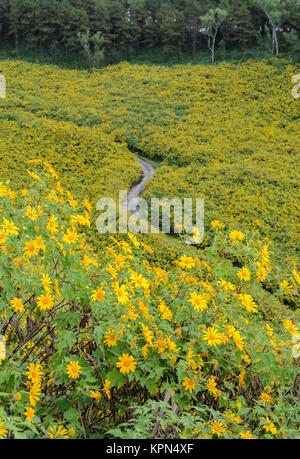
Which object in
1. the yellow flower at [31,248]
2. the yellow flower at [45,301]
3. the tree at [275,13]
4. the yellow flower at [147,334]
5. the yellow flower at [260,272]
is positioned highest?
the tree at [275,13]

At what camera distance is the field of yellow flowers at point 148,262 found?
2416 millimetres

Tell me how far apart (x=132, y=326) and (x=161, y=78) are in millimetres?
40811

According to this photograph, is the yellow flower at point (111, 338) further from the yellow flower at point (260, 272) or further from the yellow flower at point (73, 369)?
the yellow flower at point (260, 272)

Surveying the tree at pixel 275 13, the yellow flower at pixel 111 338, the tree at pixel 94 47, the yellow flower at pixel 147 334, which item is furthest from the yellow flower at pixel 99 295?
the tree at pixel 94 47

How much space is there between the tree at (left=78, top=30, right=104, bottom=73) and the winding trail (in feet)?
76.2

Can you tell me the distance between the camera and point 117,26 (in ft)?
157

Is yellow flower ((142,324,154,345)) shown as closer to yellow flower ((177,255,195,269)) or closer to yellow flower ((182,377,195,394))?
yellow flower ((182,377,195,394))

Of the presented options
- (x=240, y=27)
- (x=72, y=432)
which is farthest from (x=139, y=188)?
(x=240, y=27)

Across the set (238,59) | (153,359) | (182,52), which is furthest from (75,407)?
(182,52)

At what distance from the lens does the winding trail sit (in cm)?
1906

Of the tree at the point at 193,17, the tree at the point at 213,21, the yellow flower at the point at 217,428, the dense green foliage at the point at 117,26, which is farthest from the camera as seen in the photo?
the tree at the point at 193,17

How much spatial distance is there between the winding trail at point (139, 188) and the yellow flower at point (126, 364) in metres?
15.5

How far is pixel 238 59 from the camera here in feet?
134

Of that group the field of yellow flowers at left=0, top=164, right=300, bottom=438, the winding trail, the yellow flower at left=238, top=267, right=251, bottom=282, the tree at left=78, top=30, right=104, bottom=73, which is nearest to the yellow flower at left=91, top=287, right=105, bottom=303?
the field of yellow flowers at left=0, top=164, right=300, bottom=438
